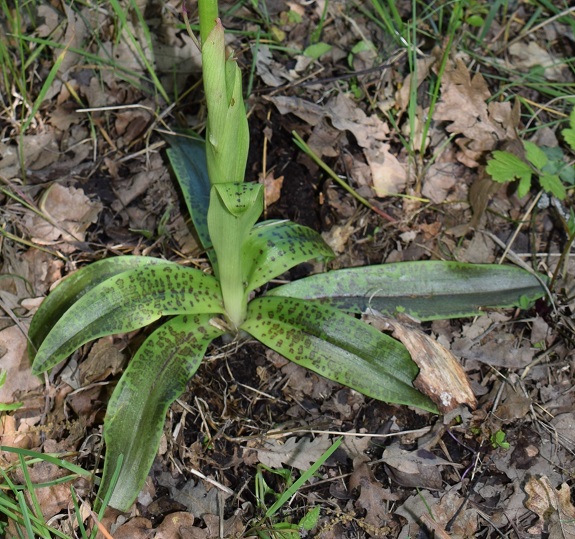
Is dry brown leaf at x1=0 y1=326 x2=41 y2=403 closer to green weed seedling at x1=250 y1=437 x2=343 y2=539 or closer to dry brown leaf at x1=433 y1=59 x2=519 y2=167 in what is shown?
green weed seedling at x1=250 y1=437 x2=343 y2=539

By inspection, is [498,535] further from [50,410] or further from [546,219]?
[50,410]

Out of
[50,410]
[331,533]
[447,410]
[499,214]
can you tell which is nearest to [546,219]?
[499,214]

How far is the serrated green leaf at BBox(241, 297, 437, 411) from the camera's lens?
9.55ft

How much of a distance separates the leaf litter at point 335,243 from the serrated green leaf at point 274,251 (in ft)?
1.33

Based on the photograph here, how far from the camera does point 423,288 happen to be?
3324 mm

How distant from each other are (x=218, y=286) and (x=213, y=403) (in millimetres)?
560

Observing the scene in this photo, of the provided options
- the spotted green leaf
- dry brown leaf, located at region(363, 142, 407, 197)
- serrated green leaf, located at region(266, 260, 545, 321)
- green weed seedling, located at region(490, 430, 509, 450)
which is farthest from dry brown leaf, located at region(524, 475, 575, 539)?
dry brown leaf, located at region(363, 142, 407, 197)

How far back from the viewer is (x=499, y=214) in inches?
146

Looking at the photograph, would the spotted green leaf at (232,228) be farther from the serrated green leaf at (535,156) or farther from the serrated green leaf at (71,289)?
the serrated green leaf at (535,156)

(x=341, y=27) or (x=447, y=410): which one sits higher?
(x=341, y=27)

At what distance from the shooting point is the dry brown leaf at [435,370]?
3.06 m

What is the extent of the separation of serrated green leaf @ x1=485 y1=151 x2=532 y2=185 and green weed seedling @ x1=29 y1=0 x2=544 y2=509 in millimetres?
481

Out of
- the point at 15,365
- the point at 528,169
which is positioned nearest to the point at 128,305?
the point at 15,365

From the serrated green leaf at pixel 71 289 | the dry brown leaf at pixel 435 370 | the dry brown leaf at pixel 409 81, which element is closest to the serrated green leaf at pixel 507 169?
the dry brown leaf at pixel 409 81
